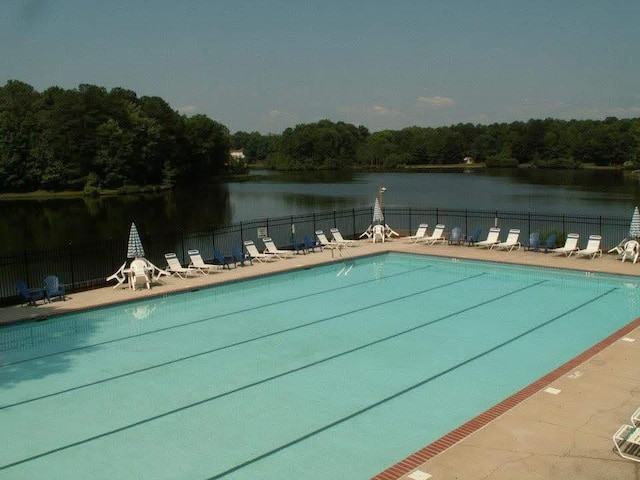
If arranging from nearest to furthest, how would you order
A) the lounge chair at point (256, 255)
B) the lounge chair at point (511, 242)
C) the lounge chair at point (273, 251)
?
the lounge chair at point (256, 255)
the lounge chair at point (511, 242)
the lounge chair at point (273, 251)

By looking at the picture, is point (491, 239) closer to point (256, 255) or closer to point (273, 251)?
point (273, 251)

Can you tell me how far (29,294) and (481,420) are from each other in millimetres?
12055

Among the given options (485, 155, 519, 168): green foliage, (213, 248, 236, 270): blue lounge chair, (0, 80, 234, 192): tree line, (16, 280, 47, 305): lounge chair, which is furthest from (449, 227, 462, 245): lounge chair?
(485, 155, 519, 168): green foliage

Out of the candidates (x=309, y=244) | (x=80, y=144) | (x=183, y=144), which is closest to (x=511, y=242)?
(x=309, y=244)

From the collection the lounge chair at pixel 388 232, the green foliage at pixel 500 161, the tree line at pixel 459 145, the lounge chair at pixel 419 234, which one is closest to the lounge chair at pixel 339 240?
the lounge chair at pixel 388 232

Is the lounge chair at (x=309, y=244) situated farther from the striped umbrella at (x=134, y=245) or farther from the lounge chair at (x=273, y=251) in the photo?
the striped umbrella at (x=134, y=245)

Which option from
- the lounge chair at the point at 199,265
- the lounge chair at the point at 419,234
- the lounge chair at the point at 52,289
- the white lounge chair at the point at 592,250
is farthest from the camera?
the lounge chair at the point at 419,234

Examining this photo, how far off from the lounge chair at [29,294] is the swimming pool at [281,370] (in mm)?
1527

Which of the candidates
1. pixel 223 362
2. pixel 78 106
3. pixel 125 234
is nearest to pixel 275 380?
pixel 223 362

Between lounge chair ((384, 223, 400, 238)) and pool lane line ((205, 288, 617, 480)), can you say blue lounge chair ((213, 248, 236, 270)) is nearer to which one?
lounge chair ((384, 223, 400, 238))

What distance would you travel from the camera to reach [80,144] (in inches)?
2977

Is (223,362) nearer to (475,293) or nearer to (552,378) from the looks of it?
(552,378)

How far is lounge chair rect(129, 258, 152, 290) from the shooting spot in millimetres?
17188

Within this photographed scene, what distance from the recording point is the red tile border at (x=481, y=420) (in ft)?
22.2
